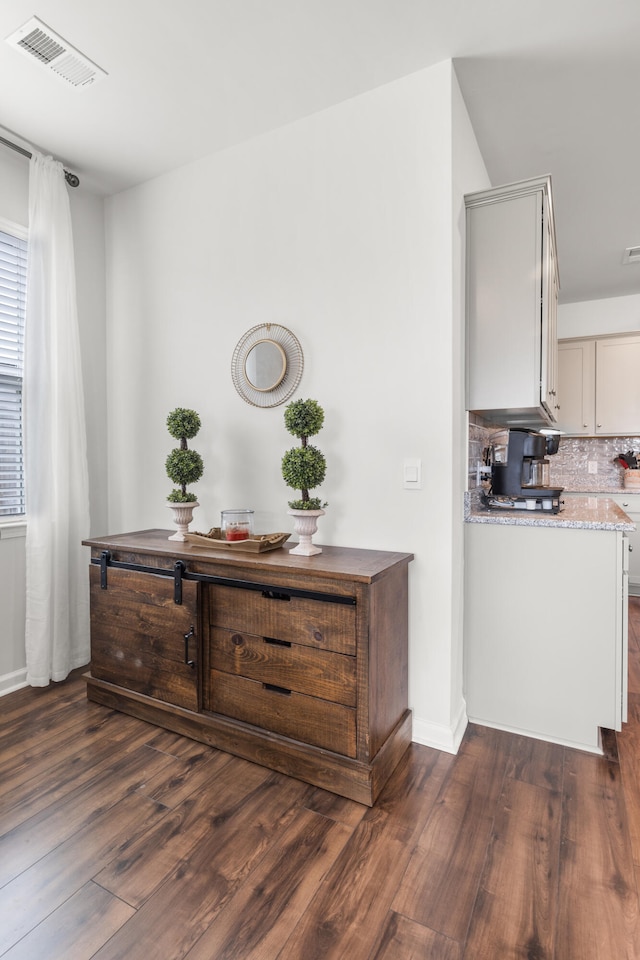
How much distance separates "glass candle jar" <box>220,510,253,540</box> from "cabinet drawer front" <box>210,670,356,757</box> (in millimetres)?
598

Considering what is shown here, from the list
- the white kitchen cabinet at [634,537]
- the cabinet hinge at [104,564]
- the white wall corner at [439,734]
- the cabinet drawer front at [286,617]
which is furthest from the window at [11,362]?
the white kitchen cabinet at [634,537]

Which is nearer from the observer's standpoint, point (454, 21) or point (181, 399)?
point (454, 21)

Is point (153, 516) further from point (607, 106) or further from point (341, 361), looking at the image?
point (607, 106)

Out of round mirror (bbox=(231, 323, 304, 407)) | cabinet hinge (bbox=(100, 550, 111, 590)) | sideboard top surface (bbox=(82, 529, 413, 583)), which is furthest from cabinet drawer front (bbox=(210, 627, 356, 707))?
round mirror (bbox=(231, 323, 304, 407))

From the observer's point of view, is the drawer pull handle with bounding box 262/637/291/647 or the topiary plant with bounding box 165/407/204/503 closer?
the drawer pull handle with bounding box 262/637/291/647

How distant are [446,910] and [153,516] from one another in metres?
2.40

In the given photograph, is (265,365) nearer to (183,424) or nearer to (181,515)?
(183,424)

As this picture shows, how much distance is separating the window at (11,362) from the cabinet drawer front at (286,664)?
5.07ft

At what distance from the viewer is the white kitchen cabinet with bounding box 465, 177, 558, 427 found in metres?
2.26

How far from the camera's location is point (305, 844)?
1582 mm

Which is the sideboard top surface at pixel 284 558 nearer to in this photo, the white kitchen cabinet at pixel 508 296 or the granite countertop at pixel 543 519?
the granite countertop at pixel 543 519

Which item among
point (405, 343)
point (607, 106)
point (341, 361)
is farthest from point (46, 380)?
point (607, 106)

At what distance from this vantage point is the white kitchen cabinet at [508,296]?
226 centimetres

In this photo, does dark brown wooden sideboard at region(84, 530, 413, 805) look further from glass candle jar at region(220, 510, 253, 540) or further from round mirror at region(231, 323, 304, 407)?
round mirror at region(231, 323, 304, 407)
